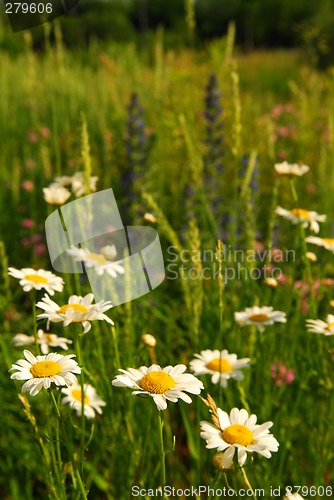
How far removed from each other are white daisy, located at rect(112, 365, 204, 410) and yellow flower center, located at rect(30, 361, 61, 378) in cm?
10

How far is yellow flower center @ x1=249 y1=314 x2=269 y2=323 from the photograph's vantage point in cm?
141

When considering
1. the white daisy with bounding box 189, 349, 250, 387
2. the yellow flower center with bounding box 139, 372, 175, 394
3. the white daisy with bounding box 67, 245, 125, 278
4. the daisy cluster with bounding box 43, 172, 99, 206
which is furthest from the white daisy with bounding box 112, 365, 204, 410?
the daisy cluster with bounding box 43, 172, 99, 206

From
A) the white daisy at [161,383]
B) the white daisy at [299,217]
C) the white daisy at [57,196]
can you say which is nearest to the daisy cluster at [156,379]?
the white daisy at [161,383]

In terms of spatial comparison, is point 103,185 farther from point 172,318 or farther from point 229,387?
point 229,387

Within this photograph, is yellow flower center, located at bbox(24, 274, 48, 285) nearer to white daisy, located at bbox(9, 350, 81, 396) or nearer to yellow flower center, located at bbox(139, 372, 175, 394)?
white daisy, located at bbox(9, 350, 81, 396)

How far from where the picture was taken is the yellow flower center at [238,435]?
915mm

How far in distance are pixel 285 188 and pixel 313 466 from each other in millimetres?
2191

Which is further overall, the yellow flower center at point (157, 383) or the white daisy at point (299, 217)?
the white daisy at point (299, 217)

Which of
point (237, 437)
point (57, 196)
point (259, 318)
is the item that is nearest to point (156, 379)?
point (237, 437)

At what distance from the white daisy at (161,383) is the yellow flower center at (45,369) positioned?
0.10 meters

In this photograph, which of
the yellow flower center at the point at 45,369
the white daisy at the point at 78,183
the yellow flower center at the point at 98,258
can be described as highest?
the yellow flower center at the point at 45,369

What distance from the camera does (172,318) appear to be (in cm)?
210

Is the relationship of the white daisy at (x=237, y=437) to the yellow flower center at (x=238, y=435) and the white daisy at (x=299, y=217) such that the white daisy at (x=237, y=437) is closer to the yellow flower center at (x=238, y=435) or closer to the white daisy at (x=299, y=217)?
the yellow flower center at (x=238, y=435)

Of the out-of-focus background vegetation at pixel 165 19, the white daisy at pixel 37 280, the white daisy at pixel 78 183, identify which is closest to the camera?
the white daisy at pixel 37 280
